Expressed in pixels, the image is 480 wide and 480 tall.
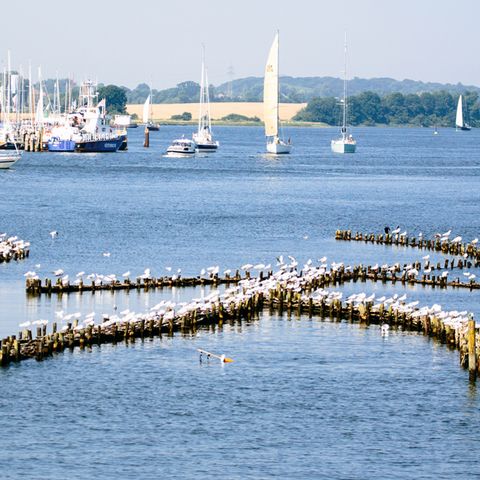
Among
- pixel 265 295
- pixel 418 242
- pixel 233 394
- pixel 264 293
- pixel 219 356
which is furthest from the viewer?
pixel 418 242

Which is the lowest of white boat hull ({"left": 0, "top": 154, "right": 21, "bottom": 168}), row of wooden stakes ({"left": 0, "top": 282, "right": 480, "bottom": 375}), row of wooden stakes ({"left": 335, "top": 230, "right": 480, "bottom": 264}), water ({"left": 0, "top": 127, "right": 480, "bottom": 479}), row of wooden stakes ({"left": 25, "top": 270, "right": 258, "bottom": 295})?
water ({"left": 0, "top": 127, "right": 480, "bottom": 479})

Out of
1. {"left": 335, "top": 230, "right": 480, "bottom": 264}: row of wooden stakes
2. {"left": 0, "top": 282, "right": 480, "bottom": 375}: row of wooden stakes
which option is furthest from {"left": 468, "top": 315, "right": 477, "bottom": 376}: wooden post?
{"left": 335, "top": 230, "right": 480, "bottom": 264}: row of wooden stakes

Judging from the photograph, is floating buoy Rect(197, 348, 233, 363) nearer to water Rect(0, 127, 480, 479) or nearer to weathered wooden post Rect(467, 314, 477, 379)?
water Rect(0, 127, 480, 479)

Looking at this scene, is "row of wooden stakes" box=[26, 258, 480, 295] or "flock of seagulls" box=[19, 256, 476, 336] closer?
"flock of seagulls" box=[19, 256, 476, 336]

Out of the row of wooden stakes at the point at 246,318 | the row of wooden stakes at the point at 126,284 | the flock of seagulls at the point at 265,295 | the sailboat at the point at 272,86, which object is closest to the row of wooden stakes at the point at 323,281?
the row of wooden stakes at the point at 126,284

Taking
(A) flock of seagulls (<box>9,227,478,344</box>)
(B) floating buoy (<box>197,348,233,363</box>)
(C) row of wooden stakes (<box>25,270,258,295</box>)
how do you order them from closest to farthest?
(B) floating buoy (<box>197,348,233,363</box>), (A) flock of seagulls (<box>9,227,478,344</box>), (C) row of wooden stakes (<box>25,270,258,295</box>)

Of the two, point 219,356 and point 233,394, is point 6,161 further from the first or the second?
point 233,394

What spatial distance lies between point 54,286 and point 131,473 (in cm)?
2925

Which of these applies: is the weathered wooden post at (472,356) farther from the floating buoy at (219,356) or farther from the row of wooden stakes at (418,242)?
the row of wooden stakes at (418,242)

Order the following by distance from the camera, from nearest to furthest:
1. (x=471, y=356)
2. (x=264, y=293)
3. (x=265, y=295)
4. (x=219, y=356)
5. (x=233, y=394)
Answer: (x=233, y=394) < (x=471, y=356) < (x=219, y=356) < (x=265, y=295) < (x=264, y=293)

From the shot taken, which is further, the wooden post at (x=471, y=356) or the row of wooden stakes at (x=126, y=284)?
the row of wooden stakes at (x=126, y=284)

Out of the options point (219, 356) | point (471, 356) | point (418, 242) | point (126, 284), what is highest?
point (418, 242)

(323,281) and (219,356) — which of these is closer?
(219,356)

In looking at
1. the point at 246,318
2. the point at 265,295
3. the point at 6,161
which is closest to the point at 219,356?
the point at 246,318
